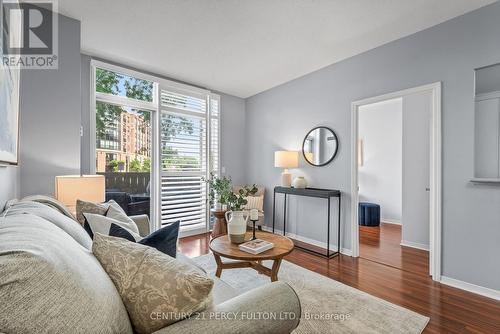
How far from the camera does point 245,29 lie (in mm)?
2572

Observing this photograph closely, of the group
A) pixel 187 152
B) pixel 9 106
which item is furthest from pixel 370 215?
pixel 9 106

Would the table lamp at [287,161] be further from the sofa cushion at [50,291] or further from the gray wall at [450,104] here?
the sofa cushion at [50,291]

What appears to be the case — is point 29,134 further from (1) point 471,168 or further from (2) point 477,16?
(2) point 477,16

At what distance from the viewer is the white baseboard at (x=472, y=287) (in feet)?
7.01

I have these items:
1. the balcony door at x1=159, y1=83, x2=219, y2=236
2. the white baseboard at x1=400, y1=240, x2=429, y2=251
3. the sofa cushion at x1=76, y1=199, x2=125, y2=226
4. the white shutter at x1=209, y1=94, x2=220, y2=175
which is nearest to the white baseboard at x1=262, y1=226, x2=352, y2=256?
the white baseboard at x1=400, y1=240, x2=429, y2=251

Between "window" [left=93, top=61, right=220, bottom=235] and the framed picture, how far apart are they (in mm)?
1491

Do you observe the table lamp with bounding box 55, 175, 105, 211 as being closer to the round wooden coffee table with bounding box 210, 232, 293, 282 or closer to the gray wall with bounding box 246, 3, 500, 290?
the round wooden coffee table with bounding box 210, 232, 293, 282

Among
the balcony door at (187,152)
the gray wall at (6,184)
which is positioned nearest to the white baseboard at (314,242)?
the balcony door at (187,152)

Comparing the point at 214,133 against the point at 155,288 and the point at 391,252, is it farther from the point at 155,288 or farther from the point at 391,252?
the point at 155,288

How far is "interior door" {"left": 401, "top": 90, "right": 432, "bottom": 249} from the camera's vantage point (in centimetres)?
350

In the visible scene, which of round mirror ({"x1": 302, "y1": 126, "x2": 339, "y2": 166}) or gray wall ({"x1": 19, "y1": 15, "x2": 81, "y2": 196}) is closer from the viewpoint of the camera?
gray wall ({"x1": 19, "y1": 15, "x2": 81, "y2": 196})

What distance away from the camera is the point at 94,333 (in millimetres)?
588

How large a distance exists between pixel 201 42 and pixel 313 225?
3032mm

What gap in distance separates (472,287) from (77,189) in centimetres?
379
